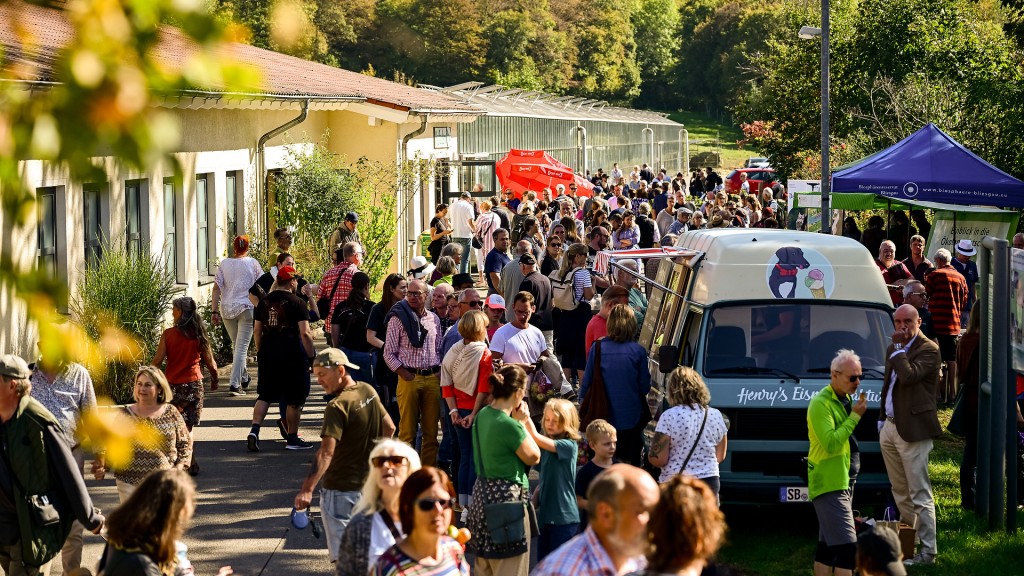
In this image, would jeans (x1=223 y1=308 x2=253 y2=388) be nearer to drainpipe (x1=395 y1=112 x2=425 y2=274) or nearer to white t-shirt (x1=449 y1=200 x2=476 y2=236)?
drainpipe (x1=395 y1=112 x2=425 y2=274)

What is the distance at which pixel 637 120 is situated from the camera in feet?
227

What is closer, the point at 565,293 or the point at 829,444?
the point at 829,444

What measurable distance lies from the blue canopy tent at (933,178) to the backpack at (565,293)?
18.1ft

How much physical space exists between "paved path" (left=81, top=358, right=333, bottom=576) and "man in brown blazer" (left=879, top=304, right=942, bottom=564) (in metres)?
3.97

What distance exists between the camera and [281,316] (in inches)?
496

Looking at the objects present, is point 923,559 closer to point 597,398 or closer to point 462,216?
point 597,398

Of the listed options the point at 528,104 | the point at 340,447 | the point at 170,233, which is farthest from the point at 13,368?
the point at 528,104

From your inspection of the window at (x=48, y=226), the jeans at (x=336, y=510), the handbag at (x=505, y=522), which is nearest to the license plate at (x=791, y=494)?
the handbag at (x=505, y=522)

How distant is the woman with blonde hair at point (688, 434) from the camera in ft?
26.4

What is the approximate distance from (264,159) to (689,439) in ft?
46.7

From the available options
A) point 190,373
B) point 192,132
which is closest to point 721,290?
point 190,373

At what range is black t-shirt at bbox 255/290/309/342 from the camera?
12516 mm

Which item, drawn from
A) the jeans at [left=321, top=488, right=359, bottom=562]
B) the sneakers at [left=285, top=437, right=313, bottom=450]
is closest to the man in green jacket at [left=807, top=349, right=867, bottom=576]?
the jeans at [left=321, top=488, right=359, bottom=562]

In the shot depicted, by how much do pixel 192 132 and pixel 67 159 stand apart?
16.4m
